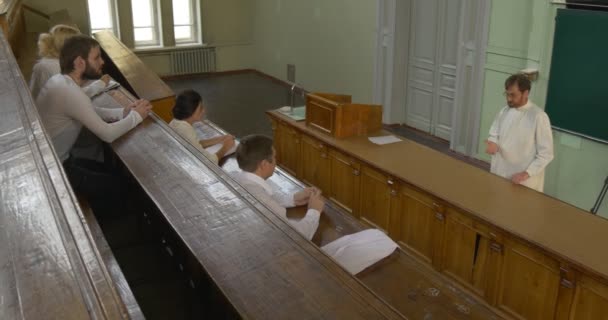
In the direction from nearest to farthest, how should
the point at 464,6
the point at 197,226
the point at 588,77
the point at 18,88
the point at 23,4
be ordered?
the point at 197,226
the point at 18,88
the point at 588,77
the point at 464,6
the point at 23,4

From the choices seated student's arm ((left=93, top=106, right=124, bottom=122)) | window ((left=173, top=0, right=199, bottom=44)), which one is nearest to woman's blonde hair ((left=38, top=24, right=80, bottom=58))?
seated student's arm ((left=93, top=106, right=124, bottom=122))

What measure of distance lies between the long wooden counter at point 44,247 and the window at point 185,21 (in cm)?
1143

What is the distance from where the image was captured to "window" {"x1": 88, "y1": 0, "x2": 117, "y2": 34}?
11938 millimetres

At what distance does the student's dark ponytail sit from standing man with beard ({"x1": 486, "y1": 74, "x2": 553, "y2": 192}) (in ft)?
8.08

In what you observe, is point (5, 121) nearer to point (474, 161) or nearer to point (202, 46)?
point (474, 161)

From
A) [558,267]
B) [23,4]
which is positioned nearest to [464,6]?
[558,267]

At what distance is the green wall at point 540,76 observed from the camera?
19.7ft

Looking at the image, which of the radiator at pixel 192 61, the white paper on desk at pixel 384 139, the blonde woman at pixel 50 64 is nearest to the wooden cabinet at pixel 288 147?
the white paper on desk at pixel 384 139

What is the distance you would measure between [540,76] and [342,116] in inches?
94.6

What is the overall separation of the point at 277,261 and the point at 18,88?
164cm

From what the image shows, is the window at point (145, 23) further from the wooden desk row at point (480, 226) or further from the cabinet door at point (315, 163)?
the wooden desk row at point (480, 226)

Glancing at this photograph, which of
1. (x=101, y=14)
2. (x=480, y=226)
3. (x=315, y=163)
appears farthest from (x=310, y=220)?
(x=101, y=14)

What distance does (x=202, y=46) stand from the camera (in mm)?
13078

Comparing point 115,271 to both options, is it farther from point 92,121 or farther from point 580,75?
point 580,75
